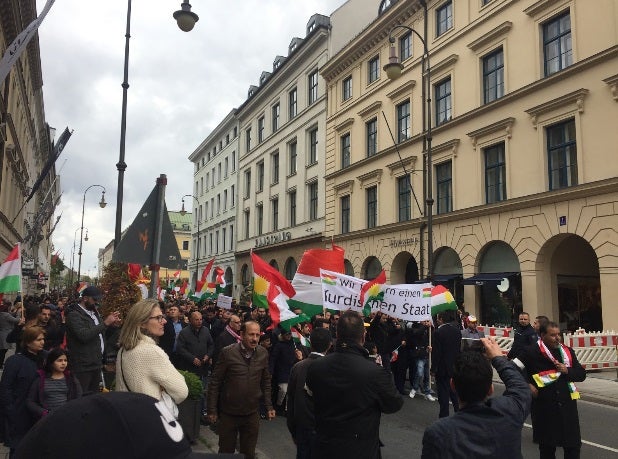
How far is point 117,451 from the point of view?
114cm

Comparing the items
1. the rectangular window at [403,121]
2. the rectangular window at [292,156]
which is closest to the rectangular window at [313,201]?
the rectangular window at [292,156]

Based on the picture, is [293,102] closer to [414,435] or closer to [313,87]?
[313,87]

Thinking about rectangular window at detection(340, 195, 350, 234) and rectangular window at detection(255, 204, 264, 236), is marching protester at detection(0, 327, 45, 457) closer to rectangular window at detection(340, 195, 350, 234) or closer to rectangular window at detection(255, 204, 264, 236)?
rectangular window at detection(340, 195, 350, 234)

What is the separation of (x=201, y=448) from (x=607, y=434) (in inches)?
250

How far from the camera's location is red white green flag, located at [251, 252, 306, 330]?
29.7 feet

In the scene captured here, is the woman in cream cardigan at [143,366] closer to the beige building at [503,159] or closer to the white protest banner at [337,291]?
the white protest banner at [337,291]

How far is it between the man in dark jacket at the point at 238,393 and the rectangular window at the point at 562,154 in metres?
16.6

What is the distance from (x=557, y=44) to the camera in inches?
786

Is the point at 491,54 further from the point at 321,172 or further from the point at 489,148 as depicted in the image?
the point at 321,172

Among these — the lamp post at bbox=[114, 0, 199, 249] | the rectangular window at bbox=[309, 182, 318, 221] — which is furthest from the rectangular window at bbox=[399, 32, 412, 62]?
the lamp post at bbox=[114, 0, 199, 249]

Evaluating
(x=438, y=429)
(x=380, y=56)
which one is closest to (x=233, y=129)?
(x=380, y=56)

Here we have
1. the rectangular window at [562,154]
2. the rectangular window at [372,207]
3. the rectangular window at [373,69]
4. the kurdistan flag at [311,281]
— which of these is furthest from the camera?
the rectangular window at [373,69]

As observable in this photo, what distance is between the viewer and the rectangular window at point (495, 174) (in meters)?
21.8

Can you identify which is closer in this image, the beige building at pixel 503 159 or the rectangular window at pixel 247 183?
the beige building at pixel 503 159
